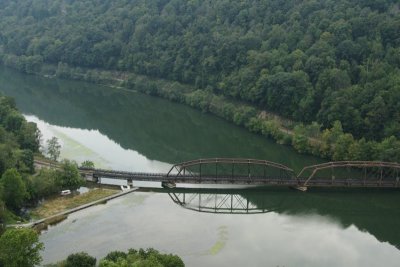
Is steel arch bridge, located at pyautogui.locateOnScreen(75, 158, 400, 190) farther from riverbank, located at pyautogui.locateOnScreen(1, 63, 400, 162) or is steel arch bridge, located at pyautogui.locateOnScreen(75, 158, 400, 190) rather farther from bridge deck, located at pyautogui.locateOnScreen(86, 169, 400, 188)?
riverbank, located at pyautogui.locateOnScreen(1, 63, 400, 162)

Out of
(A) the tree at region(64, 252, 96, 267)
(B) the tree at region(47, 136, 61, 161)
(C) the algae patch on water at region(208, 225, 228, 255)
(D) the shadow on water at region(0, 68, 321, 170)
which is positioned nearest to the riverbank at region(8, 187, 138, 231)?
(A) the tree at region(64, 252, 96, 267)

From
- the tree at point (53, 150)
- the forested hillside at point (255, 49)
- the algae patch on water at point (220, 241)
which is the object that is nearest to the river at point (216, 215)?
the algae patch on water at point (220, 241)

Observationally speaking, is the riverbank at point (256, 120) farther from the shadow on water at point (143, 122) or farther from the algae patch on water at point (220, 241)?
the algae patch on water at point (220, 241)

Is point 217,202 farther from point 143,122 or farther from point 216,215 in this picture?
point 143,122

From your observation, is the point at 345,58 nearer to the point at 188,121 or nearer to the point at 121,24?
the point at 188,121

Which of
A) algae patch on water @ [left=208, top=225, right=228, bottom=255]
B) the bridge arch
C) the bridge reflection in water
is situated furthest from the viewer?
the bridge arch

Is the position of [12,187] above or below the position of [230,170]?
below

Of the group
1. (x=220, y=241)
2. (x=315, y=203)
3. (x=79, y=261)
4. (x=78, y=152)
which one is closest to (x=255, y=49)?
(x=78, y=152)
